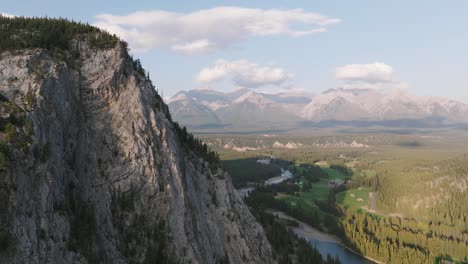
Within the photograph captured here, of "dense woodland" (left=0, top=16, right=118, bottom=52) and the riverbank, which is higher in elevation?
"dense woodland" (left=0, top=16, right=118, bottom=52)

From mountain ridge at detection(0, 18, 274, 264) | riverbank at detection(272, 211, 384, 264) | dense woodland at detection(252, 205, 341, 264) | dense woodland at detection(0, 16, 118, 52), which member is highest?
dense woodland at detection(0, 16, 118, 52)

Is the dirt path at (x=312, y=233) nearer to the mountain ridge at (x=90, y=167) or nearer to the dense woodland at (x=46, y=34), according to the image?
the mountain ridge at (x=90, y=167)

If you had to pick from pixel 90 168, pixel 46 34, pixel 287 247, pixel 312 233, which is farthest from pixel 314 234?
pixel 46 34

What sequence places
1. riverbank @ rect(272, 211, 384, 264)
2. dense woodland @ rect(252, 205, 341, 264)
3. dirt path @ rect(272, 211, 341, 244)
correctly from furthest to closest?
dirt path @ rect(272, 211, 341, 244) → riverbank @ rect(272, 211, 384, 264) → dense woodland @ rect(252, 205, 341, 264)

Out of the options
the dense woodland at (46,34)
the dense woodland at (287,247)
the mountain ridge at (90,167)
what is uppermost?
the dense woodland at (46,34)

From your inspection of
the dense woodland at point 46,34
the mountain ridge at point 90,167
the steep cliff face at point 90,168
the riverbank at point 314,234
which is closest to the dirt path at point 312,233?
the riverbank at point 314,234

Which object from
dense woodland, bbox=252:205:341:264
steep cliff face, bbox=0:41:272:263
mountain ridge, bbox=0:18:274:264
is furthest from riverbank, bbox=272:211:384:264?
steep cliff face, bbox=0:41:272:263

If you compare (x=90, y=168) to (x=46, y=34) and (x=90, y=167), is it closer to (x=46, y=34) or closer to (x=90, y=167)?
(x=90, y=167)

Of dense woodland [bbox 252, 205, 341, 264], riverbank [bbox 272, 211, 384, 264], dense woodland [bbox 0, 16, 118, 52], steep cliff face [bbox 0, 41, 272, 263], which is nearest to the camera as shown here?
steep cliff face [bbox 0, 41, 272, 263]

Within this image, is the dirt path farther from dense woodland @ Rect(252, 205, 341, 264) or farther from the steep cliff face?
the steep cliff face
